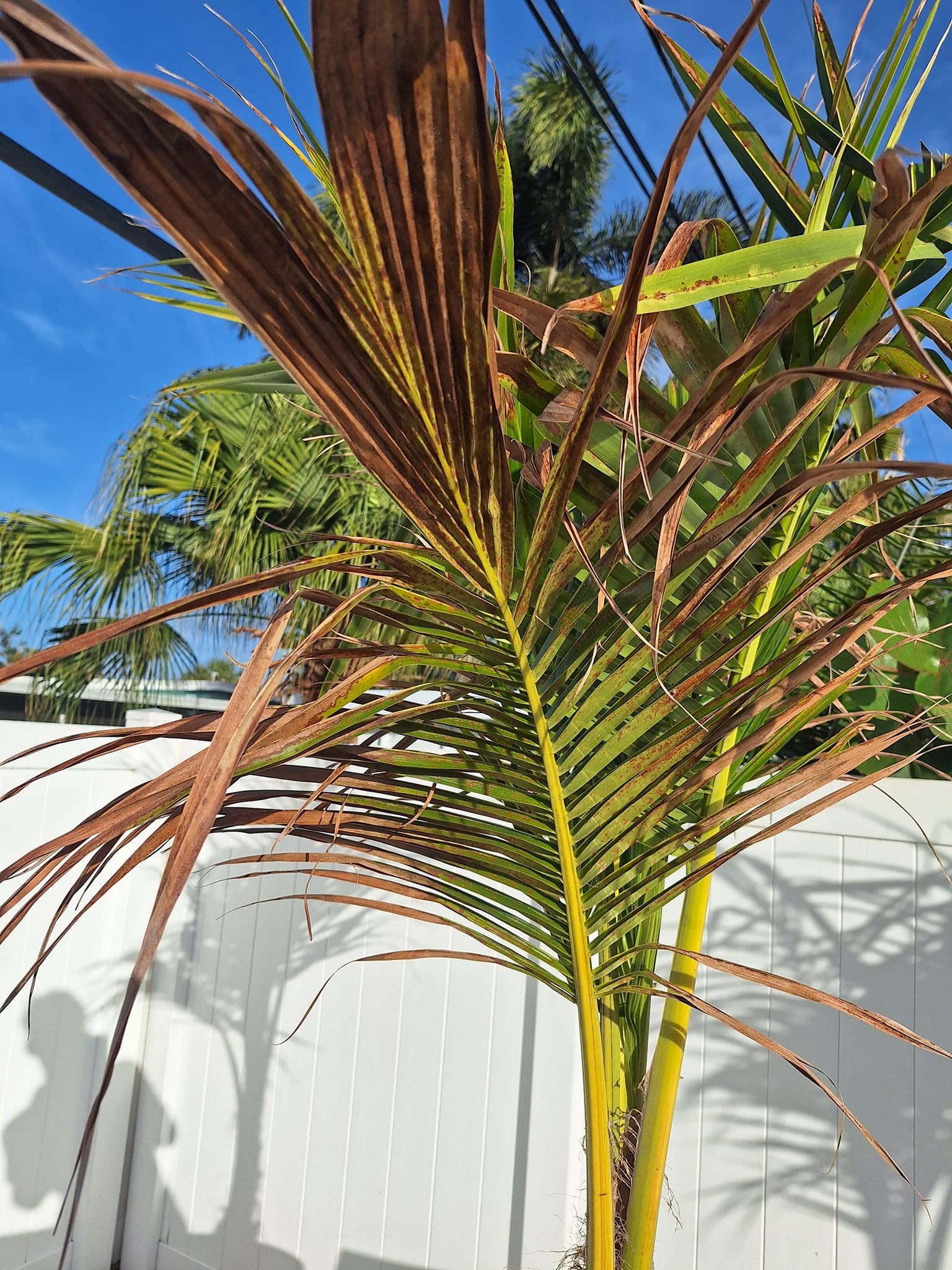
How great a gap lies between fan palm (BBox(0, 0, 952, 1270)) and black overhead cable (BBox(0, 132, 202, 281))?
1.06 meters

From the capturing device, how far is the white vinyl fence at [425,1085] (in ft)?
4.17

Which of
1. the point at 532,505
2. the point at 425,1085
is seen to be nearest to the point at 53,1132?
the point at 425,1085

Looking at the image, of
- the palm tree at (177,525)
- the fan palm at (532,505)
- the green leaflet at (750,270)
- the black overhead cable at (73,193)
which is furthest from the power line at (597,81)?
the green leaflet at (750,270)

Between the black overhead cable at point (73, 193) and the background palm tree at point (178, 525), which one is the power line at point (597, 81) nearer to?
the background palm tree at point (178, 525)

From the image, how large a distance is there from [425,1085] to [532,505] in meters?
1.36

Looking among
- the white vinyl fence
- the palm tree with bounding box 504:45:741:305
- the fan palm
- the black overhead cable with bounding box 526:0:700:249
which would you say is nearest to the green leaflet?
the fan palm

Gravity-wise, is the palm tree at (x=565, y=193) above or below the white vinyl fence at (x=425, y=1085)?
above

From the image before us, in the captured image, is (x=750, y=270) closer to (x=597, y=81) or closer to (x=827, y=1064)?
(x=827, y=1064)

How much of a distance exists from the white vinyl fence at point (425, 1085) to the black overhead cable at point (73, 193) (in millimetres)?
967

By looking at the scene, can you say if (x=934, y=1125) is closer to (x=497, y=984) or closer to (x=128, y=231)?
(x=497, y=984)

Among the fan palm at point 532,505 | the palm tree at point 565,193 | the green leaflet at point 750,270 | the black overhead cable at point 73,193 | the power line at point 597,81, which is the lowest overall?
the fan palm at point 532,505

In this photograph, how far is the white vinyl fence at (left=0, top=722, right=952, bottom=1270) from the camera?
1.27 meters

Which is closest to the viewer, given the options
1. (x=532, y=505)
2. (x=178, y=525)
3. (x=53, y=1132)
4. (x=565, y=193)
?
(x=532, y=505)

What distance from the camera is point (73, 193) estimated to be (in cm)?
165
